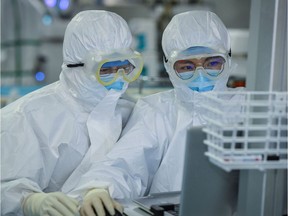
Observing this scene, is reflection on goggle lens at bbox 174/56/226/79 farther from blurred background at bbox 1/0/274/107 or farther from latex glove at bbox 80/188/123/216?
blurred background at bbox 1/0/274/107

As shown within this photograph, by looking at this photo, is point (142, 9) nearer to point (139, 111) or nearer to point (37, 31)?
point (37, 31)

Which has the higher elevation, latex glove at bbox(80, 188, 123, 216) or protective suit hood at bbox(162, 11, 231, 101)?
protective suit hood at bbox(162, 11, 231, 101)

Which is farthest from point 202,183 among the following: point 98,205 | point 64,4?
point 64,4

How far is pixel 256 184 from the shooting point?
1.17 meters

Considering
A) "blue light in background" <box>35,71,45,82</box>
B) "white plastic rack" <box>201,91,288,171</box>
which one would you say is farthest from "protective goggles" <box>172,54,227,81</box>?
"blue light in background" <box>35,71,45,82</box>

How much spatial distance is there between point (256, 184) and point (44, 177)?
808mm

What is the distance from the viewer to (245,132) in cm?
105

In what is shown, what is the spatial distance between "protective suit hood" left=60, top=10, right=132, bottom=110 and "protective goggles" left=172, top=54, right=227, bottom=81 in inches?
8.1

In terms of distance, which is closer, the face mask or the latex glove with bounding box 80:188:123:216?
the latex glove with bounding box 80:188:123:216

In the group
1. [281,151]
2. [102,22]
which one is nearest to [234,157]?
[281,151]

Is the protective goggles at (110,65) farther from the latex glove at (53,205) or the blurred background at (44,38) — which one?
the blurred background at (44,38)

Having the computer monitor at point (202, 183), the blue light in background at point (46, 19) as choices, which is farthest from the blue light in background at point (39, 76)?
the computer monitor at point (202, 183)

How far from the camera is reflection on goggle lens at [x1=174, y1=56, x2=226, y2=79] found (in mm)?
1865

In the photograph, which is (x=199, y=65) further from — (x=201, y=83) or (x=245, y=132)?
(x=245, y=132)
